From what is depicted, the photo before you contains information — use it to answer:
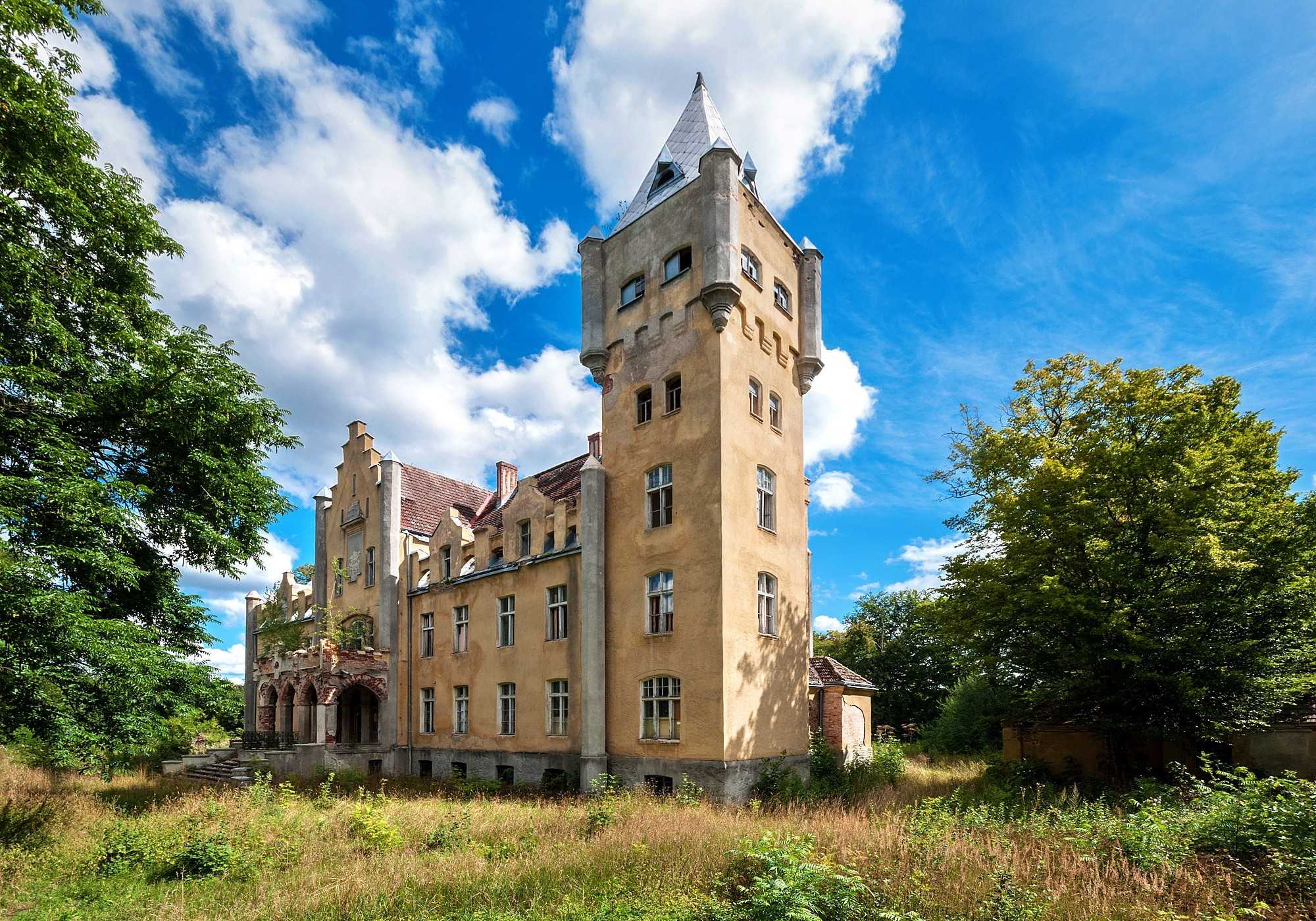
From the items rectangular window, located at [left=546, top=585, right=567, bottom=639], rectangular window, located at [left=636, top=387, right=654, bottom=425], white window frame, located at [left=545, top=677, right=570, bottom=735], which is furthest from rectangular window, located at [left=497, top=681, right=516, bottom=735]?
rectangular window, located at [left=636, top=387, right=654, bottom=425]

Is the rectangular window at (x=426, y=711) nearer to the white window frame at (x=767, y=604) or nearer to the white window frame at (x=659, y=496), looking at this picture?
the white window frame at (x=659, y=496)

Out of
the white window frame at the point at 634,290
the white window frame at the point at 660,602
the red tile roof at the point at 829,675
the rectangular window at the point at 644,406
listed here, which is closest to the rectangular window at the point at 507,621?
the white window frame at the point at 660,602

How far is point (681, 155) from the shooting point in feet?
83.6

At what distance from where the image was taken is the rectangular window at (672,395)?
22625 millimetres

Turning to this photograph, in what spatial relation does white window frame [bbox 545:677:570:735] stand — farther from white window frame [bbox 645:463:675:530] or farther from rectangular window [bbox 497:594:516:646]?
white window frame [bbox 645:463:675:530]

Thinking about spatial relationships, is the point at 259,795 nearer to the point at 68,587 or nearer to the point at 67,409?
the point at 68,587

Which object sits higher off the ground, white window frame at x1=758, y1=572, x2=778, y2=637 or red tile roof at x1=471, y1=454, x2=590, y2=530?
red tile roof at x1=471, y1=454, x2=590, y2=530

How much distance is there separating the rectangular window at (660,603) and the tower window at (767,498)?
11.4 ft

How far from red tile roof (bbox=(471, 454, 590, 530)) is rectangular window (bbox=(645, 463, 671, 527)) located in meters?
4.50

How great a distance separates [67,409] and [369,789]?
15.4m

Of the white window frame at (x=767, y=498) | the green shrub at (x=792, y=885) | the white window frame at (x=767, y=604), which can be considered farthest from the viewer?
the white window frame at (x=767, y=498)

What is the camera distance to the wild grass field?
9.09 m

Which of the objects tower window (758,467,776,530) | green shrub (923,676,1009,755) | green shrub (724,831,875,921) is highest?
tower window (758,467,776,530)

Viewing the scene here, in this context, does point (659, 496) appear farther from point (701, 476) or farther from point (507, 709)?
point (507, 709)
